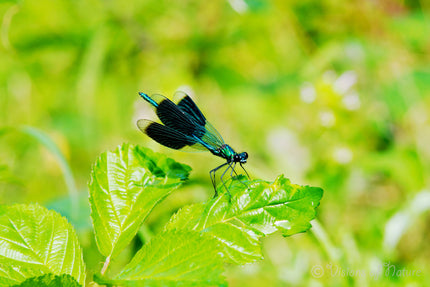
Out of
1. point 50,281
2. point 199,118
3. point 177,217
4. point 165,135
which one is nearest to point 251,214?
point 177,217

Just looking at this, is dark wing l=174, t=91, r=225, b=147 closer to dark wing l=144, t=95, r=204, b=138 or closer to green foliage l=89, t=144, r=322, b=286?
dark wing l=144, t=95, r=204, b=138

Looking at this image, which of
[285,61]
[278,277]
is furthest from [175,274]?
[285,61]

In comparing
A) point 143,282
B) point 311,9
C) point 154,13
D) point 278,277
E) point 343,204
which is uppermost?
point 311,9

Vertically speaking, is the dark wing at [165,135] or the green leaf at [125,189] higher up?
the dark wing at [165,135]

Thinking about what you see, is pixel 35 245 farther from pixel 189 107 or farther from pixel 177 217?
pixel 189 107

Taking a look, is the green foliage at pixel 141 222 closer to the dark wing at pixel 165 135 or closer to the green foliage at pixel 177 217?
the green foliage at pixel 177 217

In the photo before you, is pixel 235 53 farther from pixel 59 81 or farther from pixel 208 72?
Result: pixel 59 81

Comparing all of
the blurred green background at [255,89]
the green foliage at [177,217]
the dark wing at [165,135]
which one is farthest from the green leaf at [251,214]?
the blurred green background at [255,89]

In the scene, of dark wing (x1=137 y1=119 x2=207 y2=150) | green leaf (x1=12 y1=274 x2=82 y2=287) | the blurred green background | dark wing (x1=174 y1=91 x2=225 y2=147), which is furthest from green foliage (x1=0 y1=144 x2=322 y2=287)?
the blurred green background
